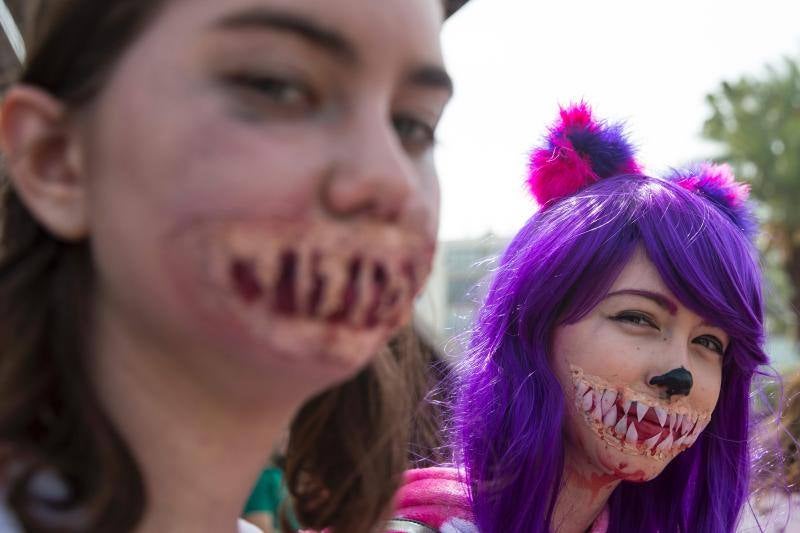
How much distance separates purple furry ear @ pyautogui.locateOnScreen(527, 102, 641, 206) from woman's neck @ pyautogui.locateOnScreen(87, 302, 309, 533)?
3.95 feet

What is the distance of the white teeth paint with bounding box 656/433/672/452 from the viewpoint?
160cm

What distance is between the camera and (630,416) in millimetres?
1572

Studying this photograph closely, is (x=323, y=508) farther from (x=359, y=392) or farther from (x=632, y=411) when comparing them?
(x=632, y=411)

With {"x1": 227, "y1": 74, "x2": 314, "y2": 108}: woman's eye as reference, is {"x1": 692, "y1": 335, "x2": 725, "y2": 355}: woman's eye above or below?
below

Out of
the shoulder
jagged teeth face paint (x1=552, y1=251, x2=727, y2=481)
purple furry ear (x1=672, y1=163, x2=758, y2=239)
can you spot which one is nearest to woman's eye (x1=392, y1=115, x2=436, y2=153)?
jagged teeth face paint (x1=552, y1=251, x2=727, y2=481)

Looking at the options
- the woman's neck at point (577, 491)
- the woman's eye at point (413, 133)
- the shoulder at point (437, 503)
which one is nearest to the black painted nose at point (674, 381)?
the woman's neck at point (577, 491)

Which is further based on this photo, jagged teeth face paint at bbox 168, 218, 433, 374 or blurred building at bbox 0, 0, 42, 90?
blurred building at bbox 0, 0, 42, 90

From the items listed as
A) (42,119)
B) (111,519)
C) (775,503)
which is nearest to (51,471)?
(111,519)

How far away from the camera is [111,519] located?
0.83m

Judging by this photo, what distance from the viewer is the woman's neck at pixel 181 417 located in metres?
0.84

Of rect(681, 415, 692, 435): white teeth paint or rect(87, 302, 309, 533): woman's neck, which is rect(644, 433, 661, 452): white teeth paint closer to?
rect(681, 415, 692, 435): white teeth paint

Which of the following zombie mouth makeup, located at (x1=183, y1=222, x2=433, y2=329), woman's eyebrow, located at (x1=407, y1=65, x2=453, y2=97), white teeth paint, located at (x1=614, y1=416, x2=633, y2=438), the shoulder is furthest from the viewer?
the shoulder

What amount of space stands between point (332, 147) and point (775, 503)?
1991mm

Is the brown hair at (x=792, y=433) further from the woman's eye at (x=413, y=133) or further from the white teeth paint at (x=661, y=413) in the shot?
the woman's eye at (x=413, y=133)
